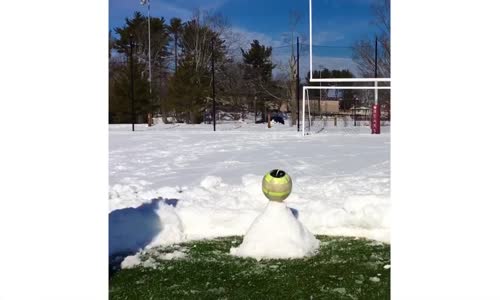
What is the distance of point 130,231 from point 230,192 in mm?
1503

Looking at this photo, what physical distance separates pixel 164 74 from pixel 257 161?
18.3 metres

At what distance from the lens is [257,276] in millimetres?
2541

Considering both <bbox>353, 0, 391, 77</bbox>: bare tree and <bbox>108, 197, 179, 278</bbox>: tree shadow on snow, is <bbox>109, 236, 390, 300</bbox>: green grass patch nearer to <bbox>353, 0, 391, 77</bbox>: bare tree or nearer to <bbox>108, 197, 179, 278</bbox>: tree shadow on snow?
<bbox>108, 197, 179, 278</bbox>: tree shadow on snow

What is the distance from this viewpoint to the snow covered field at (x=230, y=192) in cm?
336

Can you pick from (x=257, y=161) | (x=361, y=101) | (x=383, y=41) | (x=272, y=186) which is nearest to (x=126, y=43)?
(x=361, y=101)

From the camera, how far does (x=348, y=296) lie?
2.25m

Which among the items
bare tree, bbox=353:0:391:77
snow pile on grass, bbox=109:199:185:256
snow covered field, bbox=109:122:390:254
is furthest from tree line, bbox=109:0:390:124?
snow pile on grass, bbox=109:199:185:256

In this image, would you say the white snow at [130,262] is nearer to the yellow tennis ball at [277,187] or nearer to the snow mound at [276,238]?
the snow mound at [276,238]

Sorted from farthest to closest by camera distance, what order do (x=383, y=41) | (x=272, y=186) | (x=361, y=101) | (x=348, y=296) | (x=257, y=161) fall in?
(x=361, y=101), (x=383, y=41), (x=257, y=161), (x=272, y=186), (x=348, y=296)

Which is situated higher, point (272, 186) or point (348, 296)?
point (272, 186)

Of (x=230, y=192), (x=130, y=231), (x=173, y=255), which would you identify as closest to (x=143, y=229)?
(x=130, y=231)

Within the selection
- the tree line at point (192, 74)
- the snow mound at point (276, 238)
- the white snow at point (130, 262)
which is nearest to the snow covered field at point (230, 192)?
the white snow at point (130, 262)

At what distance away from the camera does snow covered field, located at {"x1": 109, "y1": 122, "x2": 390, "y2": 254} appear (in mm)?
3363
